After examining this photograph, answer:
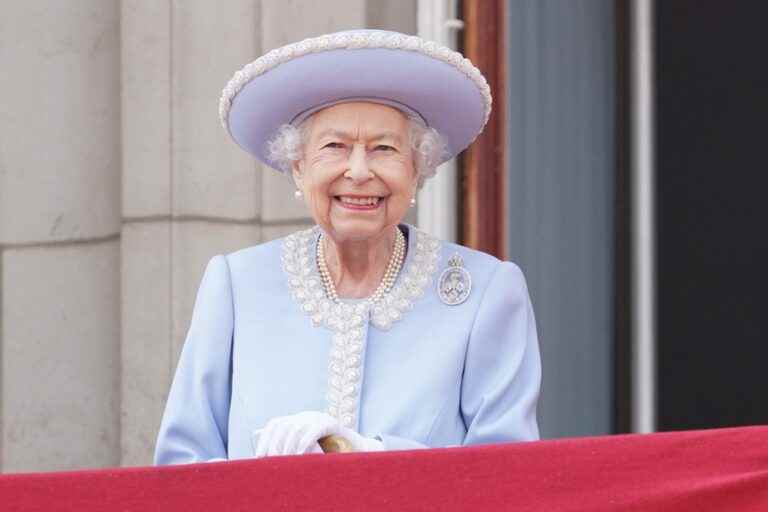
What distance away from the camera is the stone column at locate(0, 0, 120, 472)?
5.79 meters

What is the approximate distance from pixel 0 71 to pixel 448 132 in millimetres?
2302

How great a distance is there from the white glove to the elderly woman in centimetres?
17

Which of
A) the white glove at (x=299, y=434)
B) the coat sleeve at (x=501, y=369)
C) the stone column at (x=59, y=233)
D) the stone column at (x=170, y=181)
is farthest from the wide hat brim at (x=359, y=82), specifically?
the stone column at (x=59, y=233)

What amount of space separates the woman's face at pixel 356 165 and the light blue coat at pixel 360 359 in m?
0.18

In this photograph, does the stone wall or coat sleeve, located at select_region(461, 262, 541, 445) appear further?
the stone wall

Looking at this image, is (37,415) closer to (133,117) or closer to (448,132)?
(133,117)

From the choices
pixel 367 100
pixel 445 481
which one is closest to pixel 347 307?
pixel 367 100

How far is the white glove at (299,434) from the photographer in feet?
11.0

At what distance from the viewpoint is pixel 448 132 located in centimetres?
385

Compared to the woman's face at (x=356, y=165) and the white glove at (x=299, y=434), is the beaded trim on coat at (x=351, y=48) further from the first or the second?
the white glove at (x=299, y=434)

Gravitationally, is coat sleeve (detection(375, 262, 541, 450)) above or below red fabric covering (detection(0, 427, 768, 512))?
above

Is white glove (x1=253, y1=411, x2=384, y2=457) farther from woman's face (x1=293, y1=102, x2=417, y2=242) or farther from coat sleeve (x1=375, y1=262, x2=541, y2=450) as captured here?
woman's face (x1=293, y1=102, x2=417, y2=242)

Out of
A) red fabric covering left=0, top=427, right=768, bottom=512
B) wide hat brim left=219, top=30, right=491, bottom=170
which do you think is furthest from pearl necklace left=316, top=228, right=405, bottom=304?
red fabric covering left=0, top=427, right=768, bottom=512

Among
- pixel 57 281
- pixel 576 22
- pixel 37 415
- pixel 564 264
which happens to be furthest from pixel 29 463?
pixel 576 22
